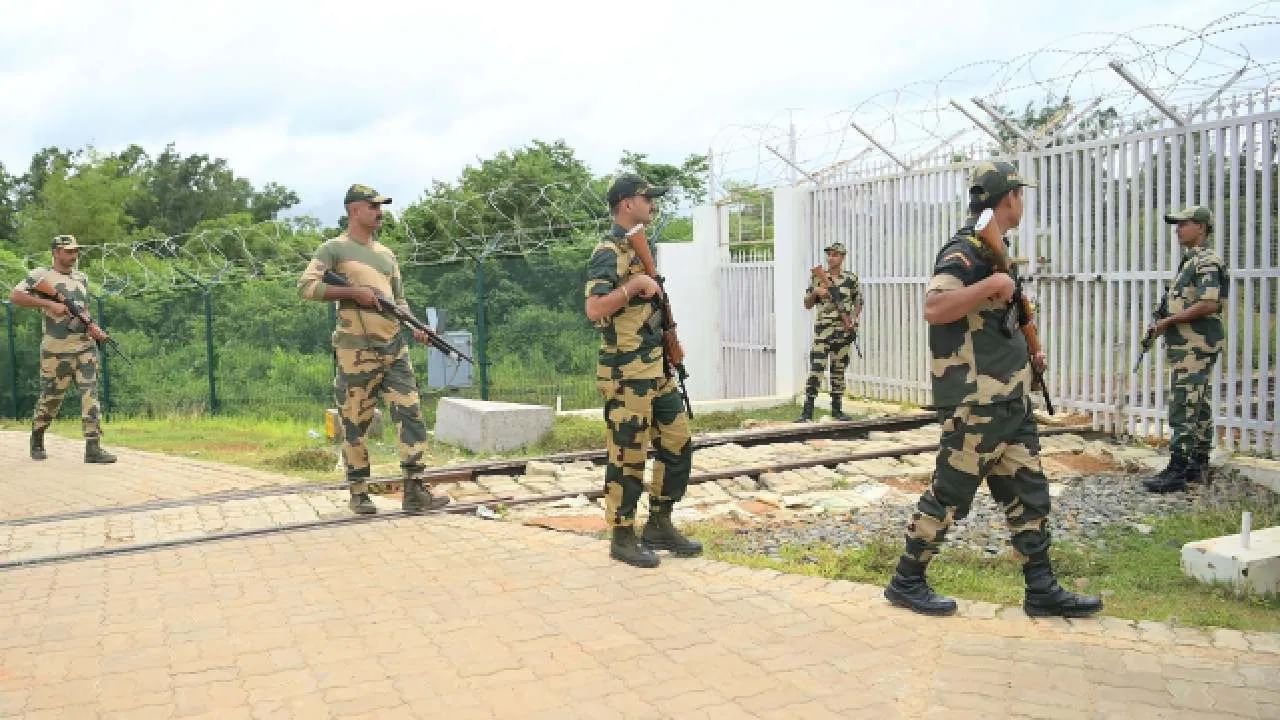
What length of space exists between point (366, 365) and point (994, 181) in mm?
4028

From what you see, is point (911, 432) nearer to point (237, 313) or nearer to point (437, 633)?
point (437, 633)

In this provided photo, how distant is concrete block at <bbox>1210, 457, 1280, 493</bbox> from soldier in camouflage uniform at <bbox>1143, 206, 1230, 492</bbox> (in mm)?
438

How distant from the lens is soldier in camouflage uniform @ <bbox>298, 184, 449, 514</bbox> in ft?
22.4

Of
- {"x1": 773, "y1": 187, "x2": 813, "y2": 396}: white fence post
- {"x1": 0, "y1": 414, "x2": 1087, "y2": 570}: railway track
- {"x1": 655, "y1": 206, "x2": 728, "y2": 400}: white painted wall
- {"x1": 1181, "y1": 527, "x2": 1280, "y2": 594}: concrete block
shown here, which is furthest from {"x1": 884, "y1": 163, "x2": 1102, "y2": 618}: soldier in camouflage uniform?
{"x1": 655, "y1": 206, "x2": 728, "y2": 400}: white painted wall

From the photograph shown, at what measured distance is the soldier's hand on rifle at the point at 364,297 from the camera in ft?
21.9

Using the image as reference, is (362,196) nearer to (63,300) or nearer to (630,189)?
(630,189)

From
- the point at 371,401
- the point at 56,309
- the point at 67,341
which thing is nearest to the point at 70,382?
the point at 67,341

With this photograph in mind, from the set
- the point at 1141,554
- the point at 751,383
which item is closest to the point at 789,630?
the point at 1141,554

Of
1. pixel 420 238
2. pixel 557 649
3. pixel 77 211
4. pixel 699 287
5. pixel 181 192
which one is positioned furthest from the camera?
pixel 181 192

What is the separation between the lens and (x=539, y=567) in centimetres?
554

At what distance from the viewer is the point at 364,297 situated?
22.0 ft

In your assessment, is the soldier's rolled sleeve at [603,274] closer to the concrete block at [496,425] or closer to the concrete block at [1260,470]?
the concrete block at [496,425]

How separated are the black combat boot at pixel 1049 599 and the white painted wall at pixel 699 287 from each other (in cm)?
1089

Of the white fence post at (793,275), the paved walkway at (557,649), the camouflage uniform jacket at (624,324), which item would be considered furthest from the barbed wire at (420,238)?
the paved walkway at (557,649)
